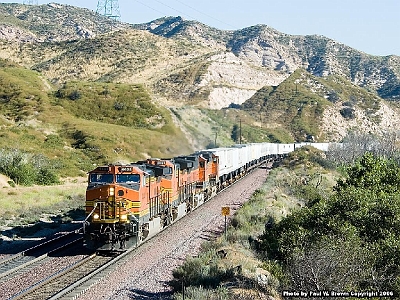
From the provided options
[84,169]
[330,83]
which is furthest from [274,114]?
[84,169]

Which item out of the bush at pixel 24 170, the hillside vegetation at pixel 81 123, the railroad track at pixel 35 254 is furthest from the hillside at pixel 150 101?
the railroad track at pixel 35 254

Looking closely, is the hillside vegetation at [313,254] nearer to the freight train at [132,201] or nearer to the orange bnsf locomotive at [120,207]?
the orange bnsf locomotive at [120,207]

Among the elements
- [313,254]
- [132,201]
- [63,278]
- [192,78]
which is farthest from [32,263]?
[192,78]

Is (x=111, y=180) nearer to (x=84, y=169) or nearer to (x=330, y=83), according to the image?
(x=84, y=169)

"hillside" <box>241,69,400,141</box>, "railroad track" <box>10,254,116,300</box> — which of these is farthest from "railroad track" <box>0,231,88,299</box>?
"hillside" <box>241,69,400,141</box>

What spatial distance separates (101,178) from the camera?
2197cm

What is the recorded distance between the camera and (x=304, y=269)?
14.6 meters

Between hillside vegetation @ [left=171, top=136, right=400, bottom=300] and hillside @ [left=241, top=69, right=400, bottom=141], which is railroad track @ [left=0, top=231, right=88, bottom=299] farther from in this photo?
hillside @ [left=241, top=69, right=400, bottom=141]

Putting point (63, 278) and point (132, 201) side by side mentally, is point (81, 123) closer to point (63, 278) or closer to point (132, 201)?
point (132, 201)

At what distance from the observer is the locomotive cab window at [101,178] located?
2181 centimetres

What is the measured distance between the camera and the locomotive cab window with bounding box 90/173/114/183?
21812 mm

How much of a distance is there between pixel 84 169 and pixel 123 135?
16.5m

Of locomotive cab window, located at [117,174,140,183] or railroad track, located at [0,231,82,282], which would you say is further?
locomotive cab window, located at [117,174,140,183]

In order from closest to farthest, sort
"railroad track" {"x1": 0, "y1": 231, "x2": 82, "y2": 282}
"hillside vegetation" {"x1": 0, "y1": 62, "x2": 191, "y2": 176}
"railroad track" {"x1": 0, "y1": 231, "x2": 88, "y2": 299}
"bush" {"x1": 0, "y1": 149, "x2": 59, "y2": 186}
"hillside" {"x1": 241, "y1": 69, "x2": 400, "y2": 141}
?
→ 1. "railroad track" {"x1": 0, "y1": 231, "x2": 88, "y2": 299}
2. "railroad track" {"x1": 0, "y1": 231, "x2": 82, "y2": 282}
3. "bush" {"x1": 0, "y1": 149, "x2": 59, "y2": 186}
4. "hillside vegetation" {"x1": 0, "y1": 62, "x2": 191, "y2": 176}
5. "hillside" {"x1": 241, "y1": 69, "x2": 400, "y2": 141}
